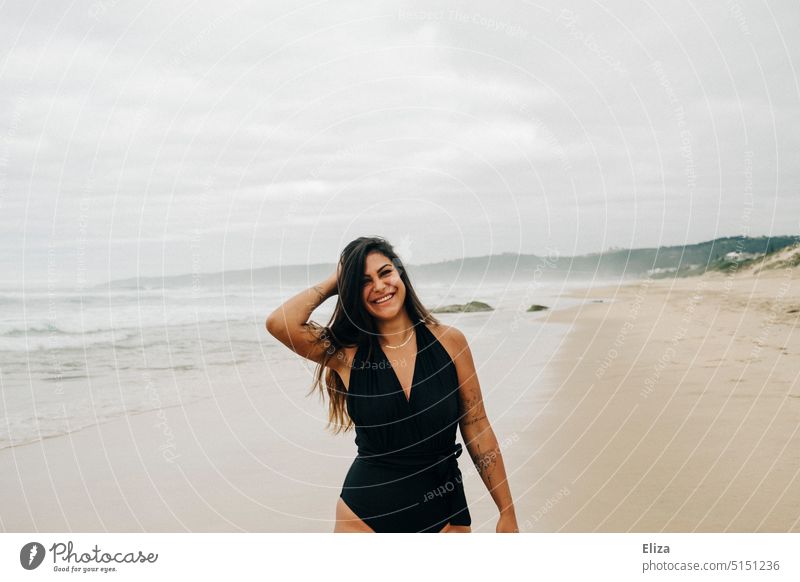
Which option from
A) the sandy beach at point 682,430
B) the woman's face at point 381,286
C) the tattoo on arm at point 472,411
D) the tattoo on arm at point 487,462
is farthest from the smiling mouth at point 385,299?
the sandy beach at point 682,430

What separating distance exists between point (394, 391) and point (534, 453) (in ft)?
8.08

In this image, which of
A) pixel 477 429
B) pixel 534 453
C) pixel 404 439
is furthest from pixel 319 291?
pixel 534 453

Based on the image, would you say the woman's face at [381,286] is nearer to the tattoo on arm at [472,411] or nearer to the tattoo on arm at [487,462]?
the tattoo on arm at [472,411]

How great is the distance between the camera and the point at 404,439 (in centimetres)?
249

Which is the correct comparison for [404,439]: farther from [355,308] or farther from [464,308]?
[464,308]

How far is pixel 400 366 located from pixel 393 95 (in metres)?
2.35

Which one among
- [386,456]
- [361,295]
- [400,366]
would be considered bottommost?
[386,456]

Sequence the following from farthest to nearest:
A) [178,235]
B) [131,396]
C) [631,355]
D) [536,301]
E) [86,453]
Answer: [536,301] → [631,355] → [131,396] → [178,235] → [86,453]

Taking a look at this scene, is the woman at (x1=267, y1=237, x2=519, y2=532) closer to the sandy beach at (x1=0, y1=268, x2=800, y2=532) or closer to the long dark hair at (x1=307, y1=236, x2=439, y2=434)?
the long dark hair at (x1=307, y1=236, x2=439, y2=434)

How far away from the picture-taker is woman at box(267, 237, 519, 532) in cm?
252

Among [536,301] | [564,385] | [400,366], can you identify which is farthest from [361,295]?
[536,301]

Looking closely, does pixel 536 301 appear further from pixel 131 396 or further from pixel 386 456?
pixel 386 456

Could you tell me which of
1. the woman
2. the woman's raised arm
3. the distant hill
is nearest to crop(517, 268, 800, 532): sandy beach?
the distant hill

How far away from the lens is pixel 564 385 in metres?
6.39
